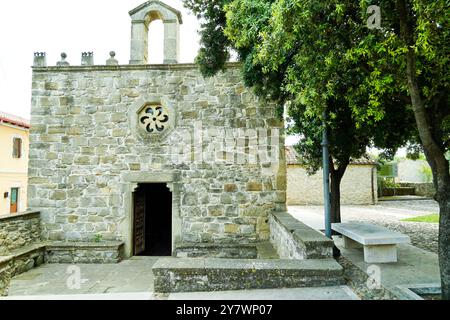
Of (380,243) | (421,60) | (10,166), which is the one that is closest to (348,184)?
(380,243)

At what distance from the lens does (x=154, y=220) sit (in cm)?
1197

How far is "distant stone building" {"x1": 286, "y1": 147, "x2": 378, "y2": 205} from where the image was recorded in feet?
59.5

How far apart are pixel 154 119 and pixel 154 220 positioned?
6023 millimetres

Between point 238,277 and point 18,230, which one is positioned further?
point 18,230

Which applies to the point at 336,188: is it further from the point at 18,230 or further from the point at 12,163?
the point at 12,163

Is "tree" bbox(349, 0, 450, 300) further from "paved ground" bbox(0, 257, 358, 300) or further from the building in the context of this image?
the building

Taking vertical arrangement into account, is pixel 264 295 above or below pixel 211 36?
below

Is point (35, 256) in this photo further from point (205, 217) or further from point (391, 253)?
point (391, 253)

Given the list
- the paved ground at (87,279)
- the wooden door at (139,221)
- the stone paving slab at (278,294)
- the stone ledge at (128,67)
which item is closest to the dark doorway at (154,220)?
the wooden door at (139,221)

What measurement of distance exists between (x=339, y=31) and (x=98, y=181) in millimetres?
6181

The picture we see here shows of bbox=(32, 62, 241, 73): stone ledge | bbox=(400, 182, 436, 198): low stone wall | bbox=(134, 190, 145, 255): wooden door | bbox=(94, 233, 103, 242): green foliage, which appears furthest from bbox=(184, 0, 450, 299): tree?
bbox=(400, 182, 436, 198): low stone wall

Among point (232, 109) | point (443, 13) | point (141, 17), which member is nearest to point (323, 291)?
point (443, 13)

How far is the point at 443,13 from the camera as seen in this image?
280cm

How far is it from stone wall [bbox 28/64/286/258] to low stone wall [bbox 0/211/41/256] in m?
0.24
